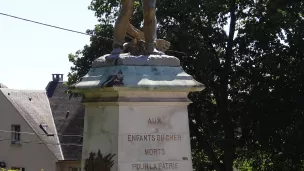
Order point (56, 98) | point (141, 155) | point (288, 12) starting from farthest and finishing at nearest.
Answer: point (56, 98), point (288, 12), point (141, 155)

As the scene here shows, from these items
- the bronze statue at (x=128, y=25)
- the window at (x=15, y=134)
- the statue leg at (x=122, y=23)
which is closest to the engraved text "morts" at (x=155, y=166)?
the bronze statue at (x=128, y=25)

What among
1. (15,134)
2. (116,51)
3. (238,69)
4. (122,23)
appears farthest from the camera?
(15,134)

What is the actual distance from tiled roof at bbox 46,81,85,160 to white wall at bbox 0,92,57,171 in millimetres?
985

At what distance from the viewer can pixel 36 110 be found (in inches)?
1646

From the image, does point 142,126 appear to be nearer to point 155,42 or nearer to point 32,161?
point 155,42

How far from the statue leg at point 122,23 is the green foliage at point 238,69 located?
1593cm

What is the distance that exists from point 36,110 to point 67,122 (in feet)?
5.81

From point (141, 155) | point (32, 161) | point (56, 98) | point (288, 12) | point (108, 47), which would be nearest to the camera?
point (141, 155)

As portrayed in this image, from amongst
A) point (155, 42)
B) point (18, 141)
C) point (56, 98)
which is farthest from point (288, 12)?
point (56, 98)

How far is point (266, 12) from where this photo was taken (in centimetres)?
2600

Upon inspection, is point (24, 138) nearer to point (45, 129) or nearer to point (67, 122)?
point (45, 129)

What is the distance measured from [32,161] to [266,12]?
17.0m

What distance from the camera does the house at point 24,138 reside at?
38438 mm

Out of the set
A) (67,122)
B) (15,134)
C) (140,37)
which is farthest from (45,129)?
→ (140,37)
